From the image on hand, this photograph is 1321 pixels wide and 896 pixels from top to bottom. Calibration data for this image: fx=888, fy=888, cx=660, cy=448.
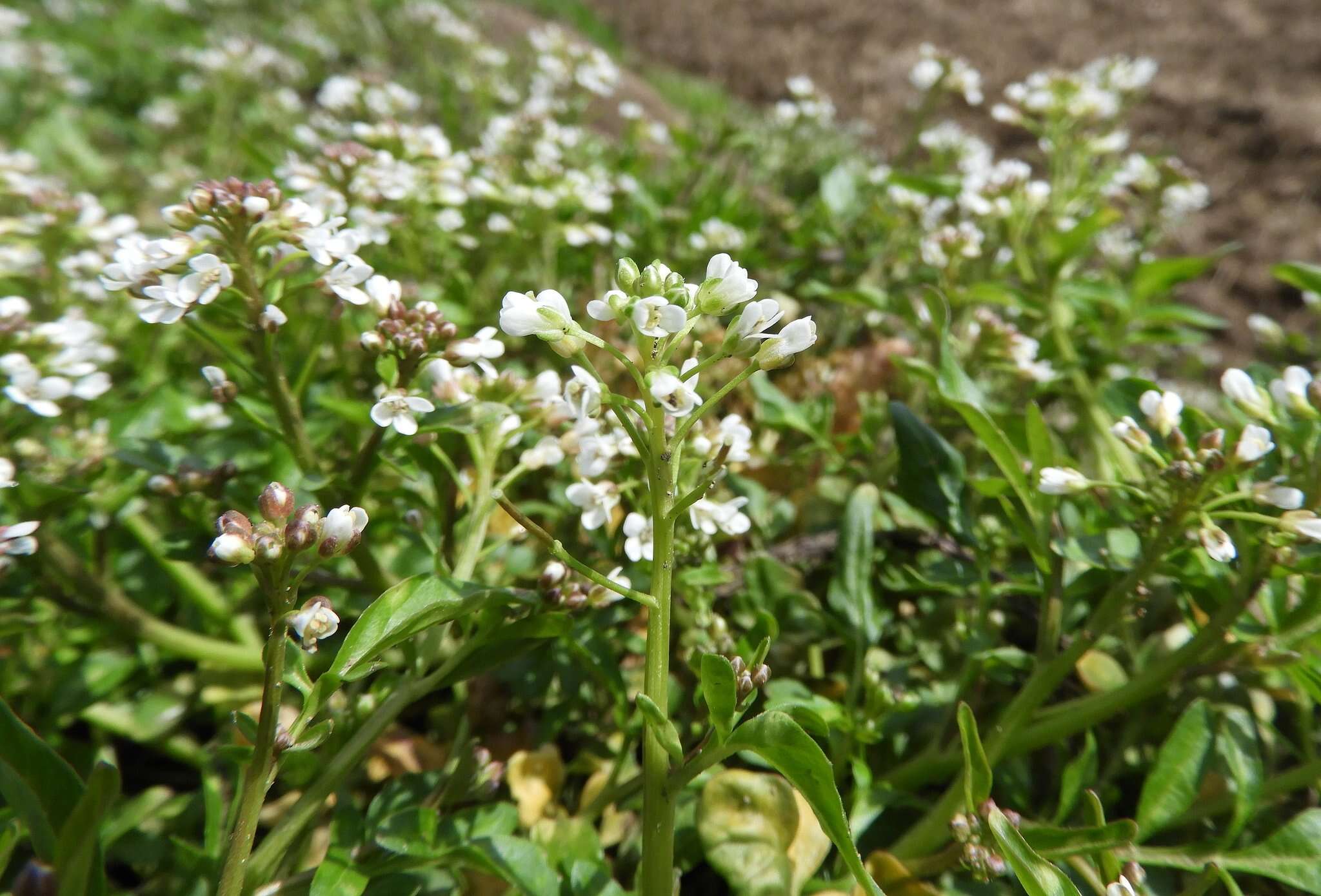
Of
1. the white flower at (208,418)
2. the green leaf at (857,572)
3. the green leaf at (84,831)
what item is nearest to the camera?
the green leaf at (84,831)

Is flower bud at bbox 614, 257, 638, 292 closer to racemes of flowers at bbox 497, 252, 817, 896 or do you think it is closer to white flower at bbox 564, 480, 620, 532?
racemes of flowers at bbox 497, 252, 817, 896

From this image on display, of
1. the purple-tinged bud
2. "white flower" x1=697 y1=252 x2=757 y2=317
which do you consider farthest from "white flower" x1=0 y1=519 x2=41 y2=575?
"white flower" x1=697 y1=252 x2=757 y2=317

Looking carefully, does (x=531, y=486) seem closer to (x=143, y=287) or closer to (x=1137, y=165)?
(x=143, y=287)

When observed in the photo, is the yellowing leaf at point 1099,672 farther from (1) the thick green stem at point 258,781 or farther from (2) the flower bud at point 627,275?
(1) the thick green stem at point 258,781

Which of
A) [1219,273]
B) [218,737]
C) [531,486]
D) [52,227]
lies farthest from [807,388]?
[1219,273]

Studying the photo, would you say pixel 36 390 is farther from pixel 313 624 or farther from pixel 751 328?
pixel 751 328

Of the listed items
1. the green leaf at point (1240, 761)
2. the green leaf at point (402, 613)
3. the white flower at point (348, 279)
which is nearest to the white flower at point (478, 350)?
the white flower at point (348, 279)
